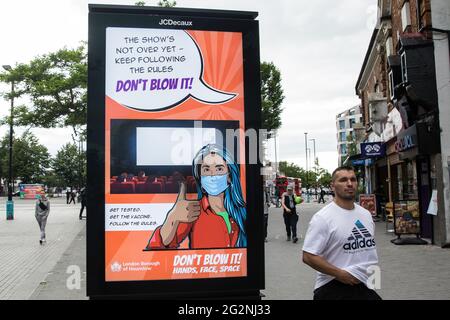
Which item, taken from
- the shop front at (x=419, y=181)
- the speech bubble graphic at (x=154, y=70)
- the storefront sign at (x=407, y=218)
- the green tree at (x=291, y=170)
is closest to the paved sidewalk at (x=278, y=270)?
the storefront sign at (x=407, y=218)

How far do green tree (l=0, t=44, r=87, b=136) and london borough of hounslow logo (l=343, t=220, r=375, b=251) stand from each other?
1960 centimetres

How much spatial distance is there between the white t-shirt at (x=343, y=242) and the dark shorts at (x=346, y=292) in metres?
0.05

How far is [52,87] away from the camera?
21.7 metres

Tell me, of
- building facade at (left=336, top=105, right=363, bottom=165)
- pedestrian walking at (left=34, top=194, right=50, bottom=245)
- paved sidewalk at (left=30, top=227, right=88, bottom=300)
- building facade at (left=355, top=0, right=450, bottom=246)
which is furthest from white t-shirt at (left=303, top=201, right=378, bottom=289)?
building facade at (left=336, top=105, right=363, bottom=165)

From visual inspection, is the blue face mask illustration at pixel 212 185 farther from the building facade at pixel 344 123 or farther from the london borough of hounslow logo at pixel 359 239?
the building facade at pixel 344 123

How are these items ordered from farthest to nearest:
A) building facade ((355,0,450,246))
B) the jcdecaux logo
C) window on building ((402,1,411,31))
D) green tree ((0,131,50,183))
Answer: green tree ((0,131,50,183)) < window on building ((402,1,411,31)) < building facade ((355,0,450,246)) < the jcdecaux logo

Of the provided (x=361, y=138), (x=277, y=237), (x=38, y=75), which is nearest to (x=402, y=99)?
(x=277, y=237)

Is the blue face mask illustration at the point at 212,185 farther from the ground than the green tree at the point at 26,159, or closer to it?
closer to it

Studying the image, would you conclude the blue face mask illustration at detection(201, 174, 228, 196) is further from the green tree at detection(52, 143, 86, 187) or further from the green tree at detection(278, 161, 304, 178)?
the green tree at detection(278, 161, 304, 178)

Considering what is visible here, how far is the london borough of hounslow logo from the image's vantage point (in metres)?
3.76

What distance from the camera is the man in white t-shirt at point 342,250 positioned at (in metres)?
3.72

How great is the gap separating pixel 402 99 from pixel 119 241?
41.0 ft

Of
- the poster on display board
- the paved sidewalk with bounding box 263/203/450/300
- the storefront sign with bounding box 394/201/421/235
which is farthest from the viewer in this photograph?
the storefront sign with bounding box 394/201/421/235

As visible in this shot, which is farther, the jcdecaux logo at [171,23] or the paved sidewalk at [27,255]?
the paved sidewalk at [27,255]
